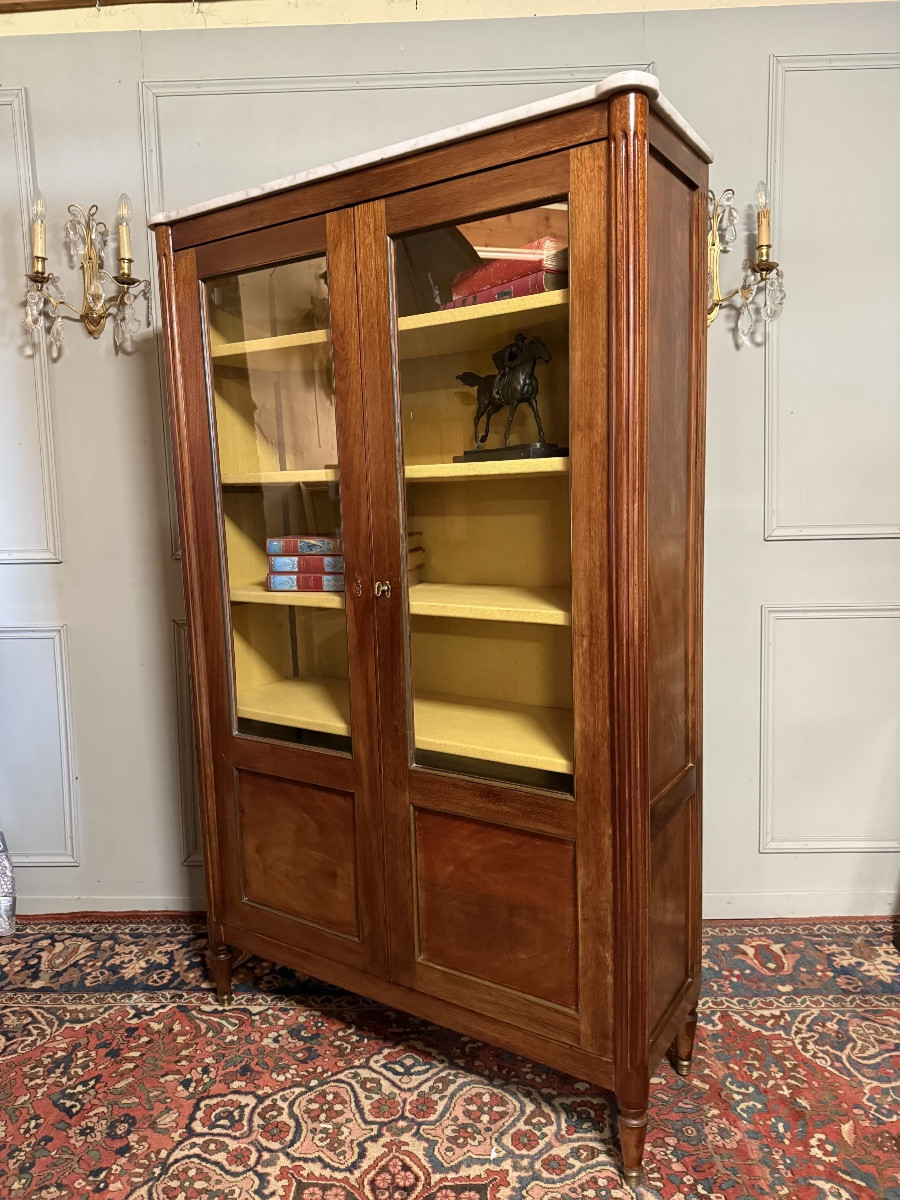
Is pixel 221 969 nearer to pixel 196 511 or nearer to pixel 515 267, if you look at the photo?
pixel 196 511

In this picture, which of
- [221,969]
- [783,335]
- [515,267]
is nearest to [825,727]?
[783,335]

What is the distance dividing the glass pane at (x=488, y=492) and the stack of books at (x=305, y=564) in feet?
0.44

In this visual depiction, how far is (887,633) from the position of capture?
89.5 inches

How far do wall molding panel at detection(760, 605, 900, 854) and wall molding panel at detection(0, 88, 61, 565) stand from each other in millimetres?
2112

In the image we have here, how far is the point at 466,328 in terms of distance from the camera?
1.62 meters

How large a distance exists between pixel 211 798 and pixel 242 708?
0.85ft

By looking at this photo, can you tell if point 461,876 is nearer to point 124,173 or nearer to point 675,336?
point 675,336

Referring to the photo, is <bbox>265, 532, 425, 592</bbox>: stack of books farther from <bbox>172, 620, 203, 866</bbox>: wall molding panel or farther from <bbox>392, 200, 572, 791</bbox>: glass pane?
<bbox>172, 620, 203, 866</bbox>: wall molding panel

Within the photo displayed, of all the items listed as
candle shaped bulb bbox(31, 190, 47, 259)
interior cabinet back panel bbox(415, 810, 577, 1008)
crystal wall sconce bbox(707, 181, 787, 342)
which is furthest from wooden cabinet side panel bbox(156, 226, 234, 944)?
crystal wall sconce bbox(707, 181, 787, 342)

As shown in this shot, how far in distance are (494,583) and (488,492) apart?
0.64ft

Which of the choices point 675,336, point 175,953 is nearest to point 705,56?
point 675,336

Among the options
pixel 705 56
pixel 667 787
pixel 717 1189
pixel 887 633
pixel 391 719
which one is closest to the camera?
pixel 717 1189

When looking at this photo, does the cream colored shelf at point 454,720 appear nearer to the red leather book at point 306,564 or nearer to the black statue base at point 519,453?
the red leather book at point 306,564

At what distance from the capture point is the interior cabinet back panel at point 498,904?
1.54 m
